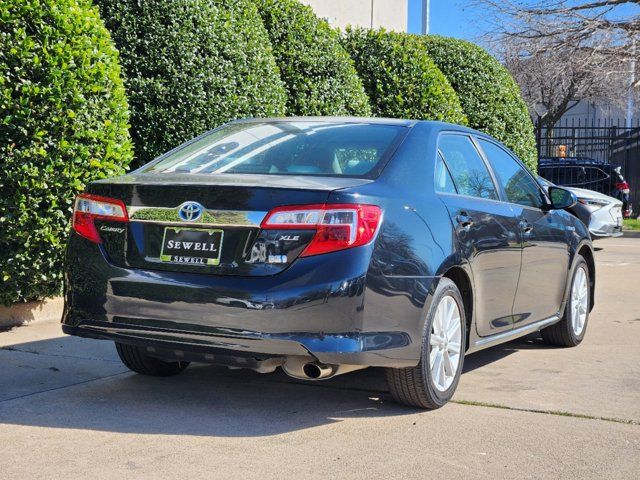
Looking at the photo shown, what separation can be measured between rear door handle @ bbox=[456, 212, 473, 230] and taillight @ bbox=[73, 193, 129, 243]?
1823 millimetres

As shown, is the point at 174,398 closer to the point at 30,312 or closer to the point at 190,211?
the point at 190,211

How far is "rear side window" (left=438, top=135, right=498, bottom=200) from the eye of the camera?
5852 mm

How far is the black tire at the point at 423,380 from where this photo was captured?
5.09 m

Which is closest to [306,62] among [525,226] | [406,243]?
[525,226]

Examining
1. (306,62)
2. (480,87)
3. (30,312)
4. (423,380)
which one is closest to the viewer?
(423,380)

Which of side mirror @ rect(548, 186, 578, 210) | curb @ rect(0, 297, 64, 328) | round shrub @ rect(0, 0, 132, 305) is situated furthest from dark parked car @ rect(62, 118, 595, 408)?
curb @ rect(0, 297, 64, 328)

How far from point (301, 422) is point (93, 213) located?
5.00 feet

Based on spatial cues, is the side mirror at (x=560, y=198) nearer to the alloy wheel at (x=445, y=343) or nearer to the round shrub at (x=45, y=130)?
the alloy wheel at (x=445, y=343)

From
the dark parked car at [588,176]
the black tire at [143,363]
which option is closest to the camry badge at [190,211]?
the black tire at [143,363]

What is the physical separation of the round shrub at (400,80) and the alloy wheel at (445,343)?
732 centimetres

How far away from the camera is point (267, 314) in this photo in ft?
15.1

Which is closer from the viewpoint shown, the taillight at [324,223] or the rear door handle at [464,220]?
the taillight at [324,223]

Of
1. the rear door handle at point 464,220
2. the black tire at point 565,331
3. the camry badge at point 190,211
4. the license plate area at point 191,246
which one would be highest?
the camry badge at point 190,211

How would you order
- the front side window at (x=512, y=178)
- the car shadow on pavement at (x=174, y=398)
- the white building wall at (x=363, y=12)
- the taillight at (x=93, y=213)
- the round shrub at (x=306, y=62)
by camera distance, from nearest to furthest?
the car shadow on pavement at (x=174, y=398), the taillight at (x=93, y=213), the front side window at (x=512, y=178), the round shrub at (x=306, y=62), the white building wall at (x=363, y=12)
